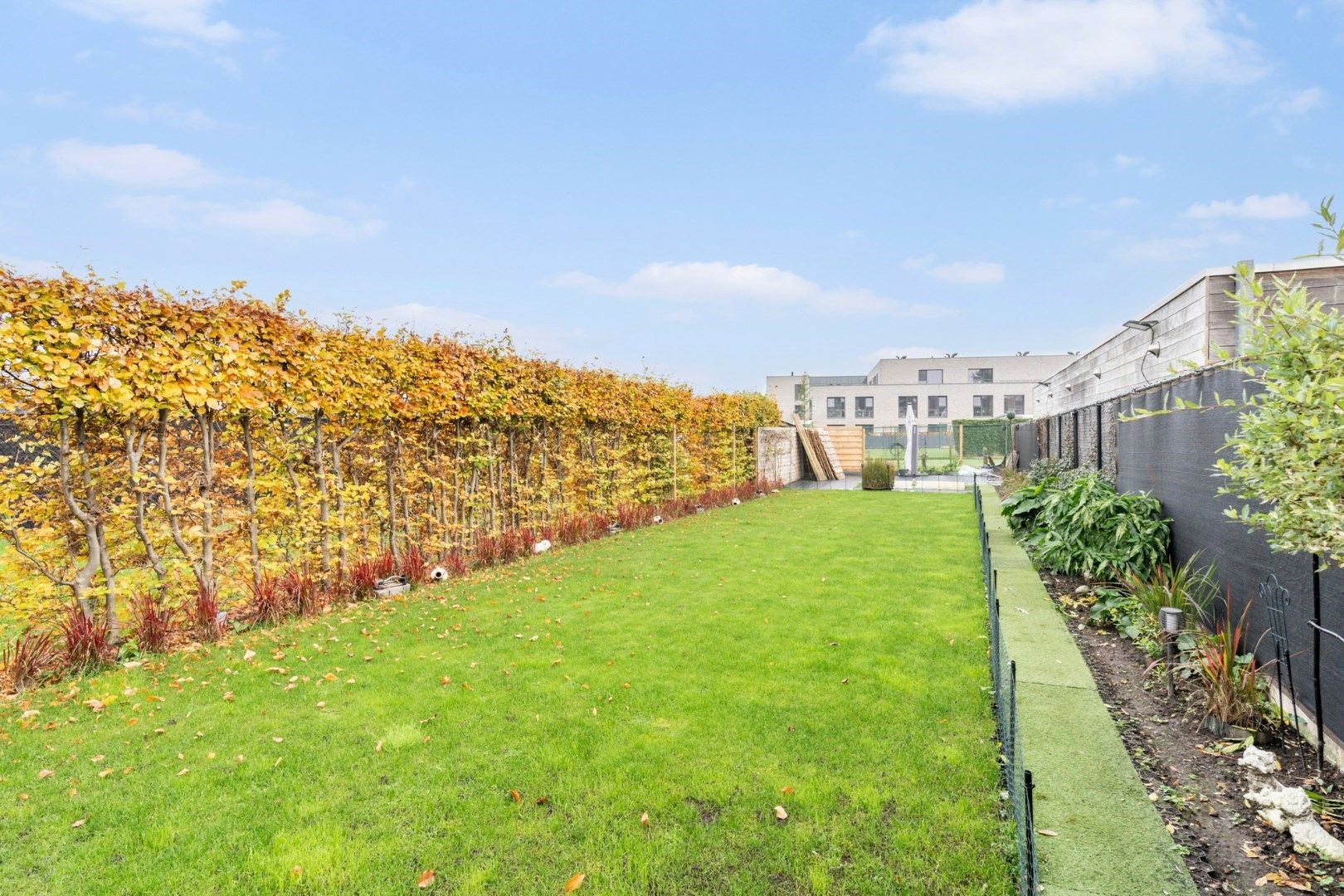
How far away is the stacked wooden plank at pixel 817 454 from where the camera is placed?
2305 cm

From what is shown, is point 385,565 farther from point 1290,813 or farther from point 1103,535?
point 1103,535

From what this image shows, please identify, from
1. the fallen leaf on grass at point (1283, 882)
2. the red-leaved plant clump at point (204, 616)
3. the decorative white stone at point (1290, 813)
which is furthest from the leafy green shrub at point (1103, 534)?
the red-leaved plant clump at point (204, 616)

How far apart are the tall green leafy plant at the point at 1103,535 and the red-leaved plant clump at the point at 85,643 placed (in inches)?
342

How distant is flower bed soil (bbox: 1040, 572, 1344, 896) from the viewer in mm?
2371

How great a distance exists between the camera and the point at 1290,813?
265 cm

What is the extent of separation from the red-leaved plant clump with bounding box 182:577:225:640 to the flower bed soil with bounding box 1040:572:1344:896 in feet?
21.1

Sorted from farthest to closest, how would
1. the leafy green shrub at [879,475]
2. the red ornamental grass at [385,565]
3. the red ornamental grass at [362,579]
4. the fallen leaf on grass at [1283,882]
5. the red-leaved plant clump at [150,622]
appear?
the leafy green shrub at [879,475], the red ornamental grass at [385,565], the red ornamental grass at [362,579], the red-leaved plant clump at [150,622], the fallen leaf on grass at [1283,882]

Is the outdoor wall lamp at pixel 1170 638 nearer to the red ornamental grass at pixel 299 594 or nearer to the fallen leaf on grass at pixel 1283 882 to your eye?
the fallen leaf on grass at pixel 1283 882

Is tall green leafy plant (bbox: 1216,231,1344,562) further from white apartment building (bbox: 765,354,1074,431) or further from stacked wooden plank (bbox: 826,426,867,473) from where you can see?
white apartment building (bbox: 765,354,1074,431)

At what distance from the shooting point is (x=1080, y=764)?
3197 mm

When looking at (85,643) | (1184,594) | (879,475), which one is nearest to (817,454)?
(879,475)

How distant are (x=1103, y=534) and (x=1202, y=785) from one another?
173 inches

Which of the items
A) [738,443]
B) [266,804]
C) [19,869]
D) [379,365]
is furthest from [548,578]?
[738,443]

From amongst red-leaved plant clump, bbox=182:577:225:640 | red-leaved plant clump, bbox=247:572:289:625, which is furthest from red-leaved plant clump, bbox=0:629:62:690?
red-leaved plant clump, bbox=247:572:289:625
